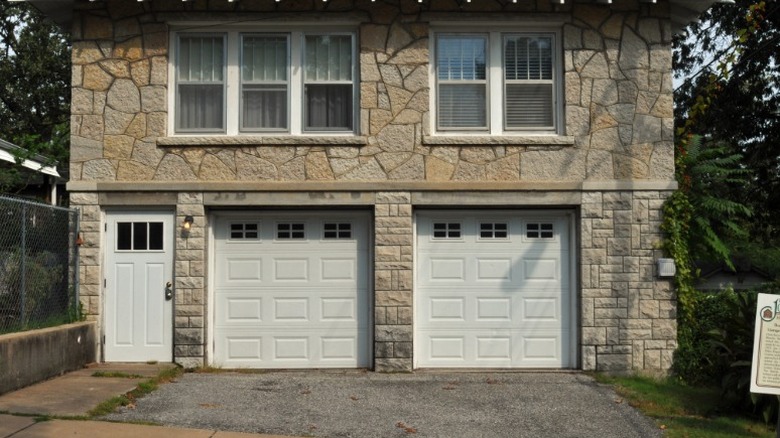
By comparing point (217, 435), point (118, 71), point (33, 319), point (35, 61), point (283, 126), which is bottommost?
point (217, 435)

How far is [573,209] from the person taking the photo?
1220cm

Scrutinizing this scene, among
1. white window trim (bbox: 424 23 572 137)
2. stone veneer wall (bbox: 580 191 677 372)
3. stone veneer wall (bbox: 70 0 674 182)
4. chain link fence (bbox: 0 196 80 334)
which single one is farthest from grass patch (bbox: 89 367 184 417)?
stone veneer wall (bbox: 580 191 677 372)

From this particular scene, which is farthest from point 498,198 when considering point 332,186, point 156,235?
point 156,235

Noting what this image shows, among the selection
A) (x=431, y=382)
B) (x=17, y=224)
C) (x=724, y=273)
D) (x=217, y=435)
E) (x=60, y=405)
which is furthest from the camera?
(x=724, y=273)

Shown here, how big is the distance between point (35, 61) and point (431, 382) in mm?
23041

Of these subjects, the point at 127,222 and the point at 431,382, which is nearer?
the point at 431,382

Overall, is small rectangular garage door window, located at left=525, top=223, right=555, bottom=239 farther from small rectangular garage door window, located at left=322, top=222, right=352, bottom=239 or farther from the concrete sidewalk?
the concrete sidewalk

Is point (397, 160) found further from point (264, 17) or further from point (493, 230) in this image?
point (264, 17)

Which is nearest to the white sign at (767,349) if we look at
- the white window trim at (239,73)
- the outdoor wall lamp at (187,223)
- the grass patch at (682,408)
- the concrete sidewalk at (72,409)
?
the grass patch at (682,408)

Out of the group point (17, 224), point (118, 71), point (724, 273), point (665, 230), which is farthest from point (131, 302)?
point (724, 273)

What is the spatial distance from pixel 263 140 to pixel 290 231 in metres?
1.31

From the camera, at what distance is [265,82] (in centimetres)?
1219

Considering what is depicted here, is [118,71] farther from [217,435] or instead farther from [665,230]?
[665,230]

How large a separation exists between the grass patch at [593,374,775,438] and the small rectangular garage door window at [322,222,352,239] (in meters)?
3.84
